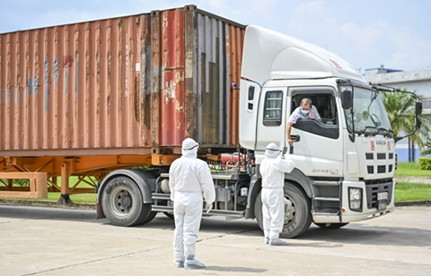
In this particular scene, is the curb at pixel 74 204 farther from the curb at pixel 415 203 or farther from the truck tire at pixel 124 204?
the truck tire at pixel 124 204

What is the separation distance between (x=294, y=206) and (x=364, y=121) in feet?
6.06

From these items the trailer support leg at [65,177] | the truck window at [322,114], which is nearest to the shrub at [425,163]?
the trailer support leg at [65,177]

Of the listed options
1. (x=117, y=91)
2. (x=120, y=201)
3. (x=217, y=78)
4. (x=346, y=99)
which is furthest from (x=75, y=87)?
(x=346, y=99)

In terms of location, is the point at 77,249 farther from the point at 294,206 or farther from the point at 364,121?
the point at 364,121

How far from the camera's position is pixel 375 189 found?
36.2ft

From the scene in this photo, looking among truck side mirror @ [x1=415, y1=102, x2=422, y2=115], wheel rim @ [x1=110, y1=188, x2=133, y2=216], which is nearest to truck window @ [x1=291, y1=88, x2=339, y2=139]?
truck side mirror @ [x1=415, y1=102, x2=422, y2=115]

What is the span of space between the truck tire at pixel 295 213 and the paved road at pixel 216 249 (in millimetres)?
218

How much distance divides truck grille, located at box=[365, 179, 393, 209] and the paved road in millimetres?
659

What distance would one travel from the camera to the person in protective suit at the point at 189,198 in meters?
8.02

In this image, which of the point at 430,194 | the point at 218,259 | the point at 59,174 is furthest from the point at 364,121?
the point at 430,194

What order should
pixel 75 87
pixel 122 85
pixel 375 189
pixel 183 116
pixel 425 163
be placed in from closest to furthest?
pixel 375 189
pixel 183 116
pixel 122 85
pixel 75 87
pixel 425 163

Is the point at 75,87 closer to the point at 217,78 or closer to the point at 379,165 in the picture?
A: the point at 217,78

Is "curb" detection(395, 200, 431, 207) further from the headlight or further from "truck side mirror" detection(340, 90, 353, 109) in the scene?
"truck side mirror" detection(340, 90, 353, 109)

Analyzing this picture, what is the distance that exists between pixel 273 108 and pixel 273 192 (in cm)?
166
